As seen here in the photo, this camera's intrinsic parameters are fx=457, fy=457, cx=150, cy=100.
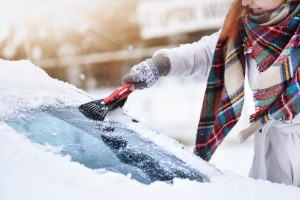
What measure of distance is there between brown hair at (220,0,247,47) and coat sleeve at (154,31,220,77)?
10 cm

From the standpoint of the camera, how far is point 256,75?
166 centimetres

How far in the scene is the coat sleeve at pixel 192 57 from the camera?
179 cm

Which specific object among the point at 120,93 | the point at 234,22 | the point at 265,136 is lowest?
the point at 265,136

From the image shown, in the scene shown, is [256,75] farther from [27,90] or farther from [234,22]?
[27,90]

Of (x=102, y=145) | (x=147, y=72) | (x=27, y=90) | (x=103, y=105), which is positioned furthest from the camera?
(x=147, y=72)

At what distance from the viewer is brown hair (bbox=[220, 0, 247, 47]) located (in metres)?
1.71

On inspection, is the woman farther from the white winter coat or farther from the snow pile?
the snow pile

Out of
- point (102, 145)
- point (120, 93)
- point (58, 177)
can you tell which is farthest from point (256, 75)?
point (58, 177)

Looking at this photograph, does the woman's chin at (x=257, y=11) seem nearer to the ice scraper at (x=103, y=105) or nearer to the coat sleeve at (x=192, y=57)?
the coat sleeve at (x=192, y=57)

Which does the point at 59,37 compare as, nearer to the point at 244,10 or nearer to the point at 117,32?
the point at 117,32

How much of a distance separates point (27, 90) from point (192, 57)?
0.80 metres

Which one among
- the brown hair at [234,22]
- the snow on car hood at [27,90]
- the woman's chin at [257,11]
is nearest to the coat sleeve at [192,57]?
the brown hair at [234,22]

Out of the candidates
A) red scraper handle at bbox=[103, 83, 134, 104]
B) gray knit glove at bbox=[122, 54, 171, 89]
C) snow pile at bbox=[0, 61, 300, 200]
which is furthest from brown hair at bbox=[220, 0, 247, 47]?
snow pile at bbox=[0, 61, 300, 200]

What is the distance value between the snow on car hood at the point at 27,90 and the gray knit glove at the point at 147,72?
237 millimetres
